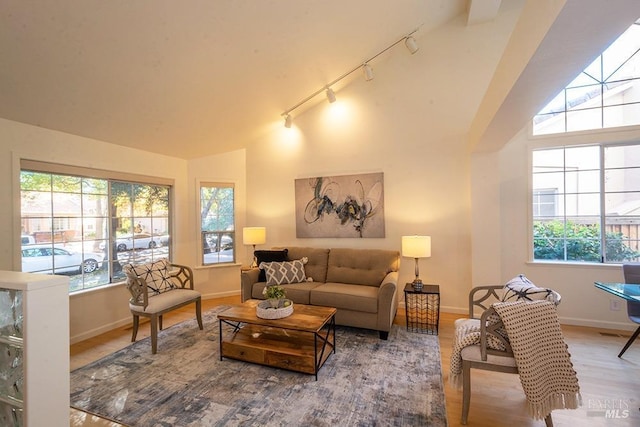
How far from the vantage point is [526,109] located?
2127 mm

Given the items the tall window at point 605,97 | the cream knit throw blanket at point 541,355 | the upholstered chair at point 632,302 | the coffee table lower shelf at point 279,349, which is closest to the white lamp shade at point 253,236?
the coffee table lower shelf at point 279,349

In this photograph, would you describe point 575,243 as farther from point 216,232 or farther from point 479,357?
point 216,232

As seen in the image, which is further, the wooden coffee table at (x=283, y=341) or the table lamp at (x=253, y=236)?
the table lamp at (x=253, y=236)

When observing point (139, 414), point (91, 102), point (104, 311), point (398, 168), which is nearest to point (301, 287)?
point (139, 414)

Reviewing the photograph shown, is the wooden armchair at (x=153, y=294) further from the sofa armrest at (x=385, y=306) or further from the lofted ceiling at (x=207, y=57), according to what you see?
the sofa armrest at (x=385, y=306)

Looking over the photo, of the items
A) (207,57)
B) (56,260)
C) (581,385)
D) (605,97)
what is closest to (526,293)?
(581,385)

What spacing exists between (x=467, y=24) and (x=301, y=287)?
13.0ft

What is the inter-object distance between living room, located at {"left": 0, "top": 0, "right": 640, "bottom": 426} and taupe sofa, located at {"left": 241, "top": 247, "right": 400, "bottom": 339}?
389 millimetres

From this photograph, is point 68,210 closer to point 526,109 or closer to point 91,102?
point 91,102

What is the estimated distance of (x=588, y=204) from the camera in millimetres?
3326

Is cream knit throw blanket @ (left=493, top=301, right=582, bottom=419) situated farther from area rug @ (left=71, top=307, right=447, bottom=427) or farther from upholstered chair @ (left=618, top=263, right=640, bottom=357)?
upholstered chair @ (left=618, top=263, right=640, bottom=357)

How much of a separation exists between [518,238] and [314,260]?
8.75 feet

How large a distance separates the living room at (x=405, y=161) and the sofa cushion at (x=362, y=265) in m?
0.36

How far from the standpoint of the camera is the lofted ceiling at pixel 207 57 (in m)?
1.72
